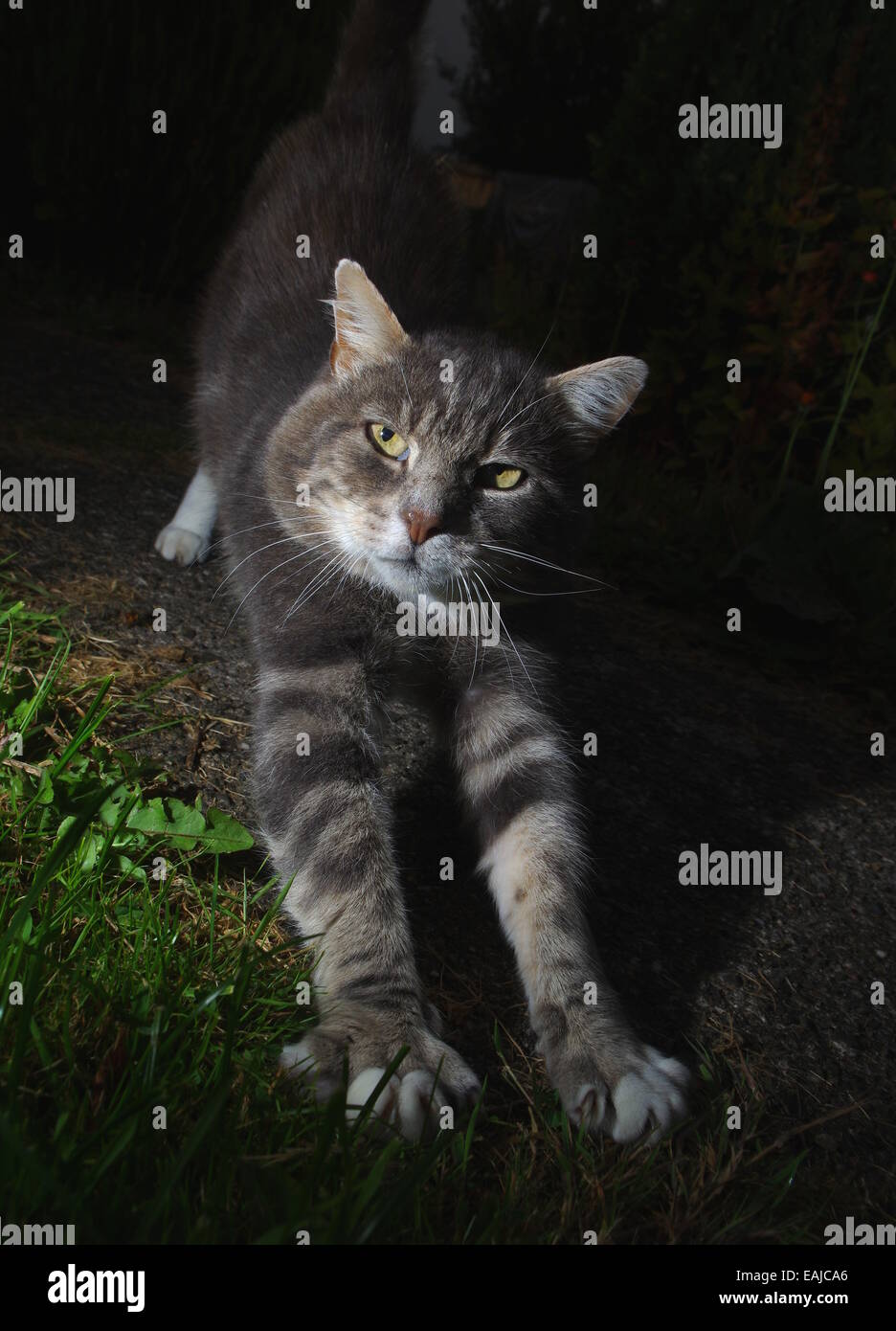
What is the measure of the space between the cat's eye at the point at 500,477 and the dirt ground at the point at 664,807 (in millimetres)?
382

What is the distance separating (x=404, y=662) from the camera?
2.25 m

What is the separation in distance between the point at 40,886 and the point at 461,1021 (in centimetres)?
A: 76

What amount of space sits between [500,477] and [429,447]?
0.17m

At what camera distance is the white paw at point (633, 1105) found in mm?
1619

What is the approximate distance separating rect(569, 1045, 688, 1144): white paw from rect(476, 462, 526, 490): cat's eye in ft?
3.81

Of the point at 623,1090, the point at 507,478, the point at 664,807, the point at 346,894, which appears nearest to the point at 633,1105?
the point at 623,1090

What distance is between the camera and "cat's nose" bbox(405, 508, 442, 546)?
1994 millimetres

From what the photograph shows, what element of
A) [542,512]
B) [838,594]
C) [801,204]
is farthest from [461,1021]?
[801,204]

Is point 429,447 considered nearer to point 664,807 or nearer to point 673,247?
point 664,807

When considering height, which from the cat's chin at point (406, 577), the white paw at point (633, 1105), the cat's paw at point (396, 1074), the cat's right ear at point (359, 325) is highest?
the cat's right ear at point (359, 325)

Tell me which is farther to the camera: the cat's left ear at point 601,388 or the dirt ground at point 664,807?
the cat's left ear at point 601,388

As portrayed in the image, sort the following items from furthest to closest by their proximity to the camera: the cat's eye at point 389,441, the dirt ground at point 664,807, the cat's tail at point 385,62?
Answer: the cat's tail at point 385,62, the cat's eye at point 389,441, the dirt ground at point 664,807

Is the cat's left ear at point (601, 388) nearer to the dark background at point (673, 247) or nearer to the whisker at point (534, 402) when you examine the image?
the whisker at point (534, 402)

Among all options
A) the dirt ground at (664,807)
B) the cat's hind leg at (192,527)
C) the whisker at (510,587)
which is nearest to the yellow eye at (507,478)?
the whisker at (510,587)
